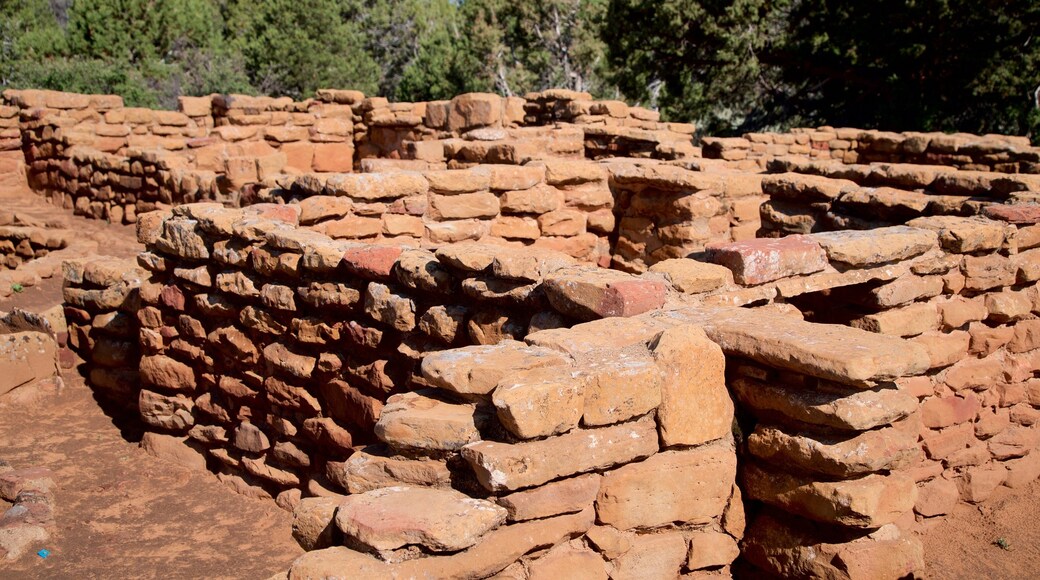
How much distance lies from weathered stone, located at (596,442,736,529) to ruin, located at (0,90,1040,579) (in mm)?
10

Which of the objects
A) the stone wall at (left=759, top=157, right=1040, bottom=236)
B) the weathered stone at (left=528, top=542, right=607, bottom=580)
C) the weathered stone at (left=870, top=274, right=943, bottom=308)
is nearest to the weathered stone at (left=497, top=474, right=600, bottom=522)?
the weathered stone at (left=528, top=542, right=607, bottom=580)

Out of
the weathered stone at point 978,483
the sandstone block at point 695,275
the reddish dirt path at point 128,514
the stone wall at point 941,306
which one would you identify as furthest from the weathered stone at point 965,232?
the reddish dirt path at point 128,514

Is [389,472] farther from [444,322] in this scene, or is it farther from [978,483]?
[978,483]

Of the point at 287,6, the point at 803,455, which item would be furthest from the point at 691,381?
the point at 287,6

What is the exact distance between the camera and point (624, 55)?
21.0m

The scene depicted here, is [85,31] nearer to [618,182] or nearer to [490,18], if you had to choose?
[490,18]

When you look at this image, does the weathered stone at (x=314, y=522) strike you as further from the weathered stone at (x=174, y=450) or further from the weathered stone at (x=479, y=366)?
the weathered stone at (x=174, y=450)

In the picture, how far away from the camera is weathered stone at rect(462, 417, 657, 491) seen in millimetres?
2549

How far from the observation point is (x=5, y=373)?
6.33 meters

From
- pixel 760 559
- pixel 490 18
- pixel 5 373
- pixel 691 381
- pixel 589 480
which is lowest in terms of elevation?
pixel 5 373

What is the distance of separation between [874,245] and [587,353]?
1.98 meters

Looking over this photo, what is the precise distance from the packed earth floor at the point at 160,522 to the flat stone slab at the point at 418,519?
6.45ft

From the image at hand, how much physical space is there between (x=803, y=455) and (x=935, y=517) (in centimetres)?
227

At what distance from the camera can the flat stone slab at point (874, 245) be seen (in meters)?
4.13
